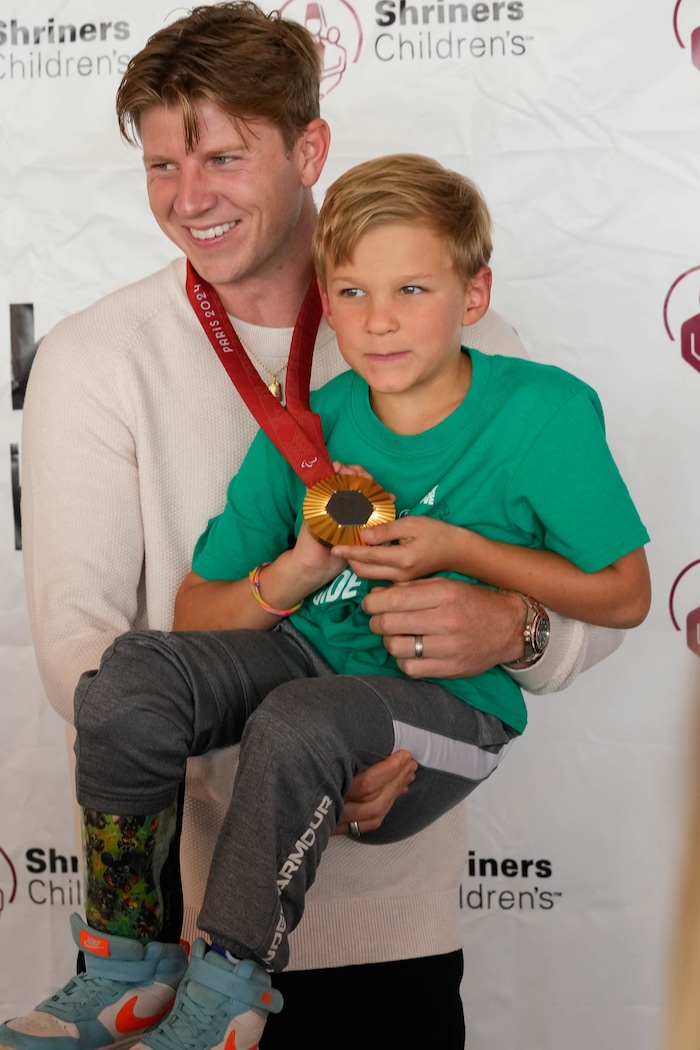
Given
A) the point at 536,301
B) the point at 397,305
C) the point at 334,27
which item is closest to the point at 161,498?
the point at 397,305

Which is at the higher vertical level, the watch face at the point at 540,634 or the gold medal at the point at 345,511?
the gold medal at the point at 345,511

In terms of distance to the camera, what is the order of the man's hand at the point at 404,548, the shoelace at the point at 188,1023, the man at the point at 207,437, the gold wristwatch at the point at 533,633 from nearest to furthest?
1. the shoelace at the point at 188,1023
2. the man's hand at the point at 404,548
3. the gold wristwatch at the point at 533,633
4. the man at the point at 207,437

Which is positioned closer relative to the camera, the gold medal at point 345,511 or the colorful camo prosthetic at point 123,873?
the colorful camo prosthetic at point 123,873

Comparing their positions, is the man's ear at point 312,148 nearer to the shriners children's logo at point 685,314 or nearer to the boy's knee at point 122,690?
the boy's knee at point 122,690

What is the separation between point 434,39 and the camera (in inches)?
93.4

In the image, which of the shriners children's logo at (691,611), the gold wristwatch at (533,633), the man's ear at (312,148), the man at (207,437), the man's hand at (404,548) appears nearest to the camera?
the man's hand at (404,548)

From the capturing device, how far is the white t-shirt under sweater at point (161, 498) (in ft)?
5.49

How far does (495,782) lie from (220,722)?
1.35 meters

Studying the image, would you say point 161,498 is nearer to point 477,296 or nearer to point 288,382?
point 288,382

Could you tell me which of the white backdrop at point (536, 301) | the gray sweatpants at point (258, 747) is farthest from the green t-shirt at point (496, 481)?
the white backdrop at point (536, 301)

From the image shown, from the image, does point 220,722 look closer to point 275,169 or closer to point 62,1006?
point 62,1006

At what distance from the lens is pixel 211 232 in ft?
5.41

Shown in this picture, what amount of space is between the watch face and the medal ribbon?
0.32 meters

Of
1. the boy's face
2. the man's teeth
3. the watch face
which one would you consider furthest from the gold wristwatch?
the man's teeth
